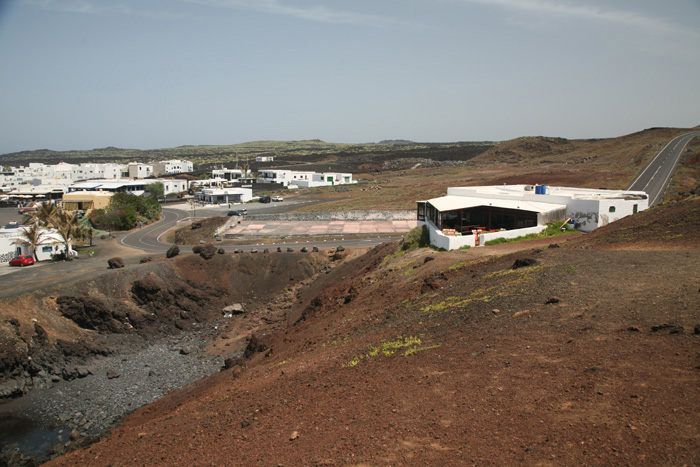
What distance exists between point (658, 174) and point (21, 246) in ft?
238

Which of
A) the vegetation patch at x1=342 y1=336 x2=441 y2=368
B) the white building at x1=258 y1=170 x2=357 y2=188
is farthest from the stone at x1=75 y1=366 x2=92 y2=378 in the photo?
the white building at x1=258 y1=170 x2=357 y2=188

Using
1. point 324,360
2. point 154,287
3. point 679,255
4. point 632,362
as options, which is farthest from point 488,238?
point 154,287

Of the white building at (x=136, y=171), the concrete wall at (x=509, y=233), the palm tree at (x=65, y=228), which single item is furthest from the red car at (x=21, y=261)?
the white building at (x=136, y=171)

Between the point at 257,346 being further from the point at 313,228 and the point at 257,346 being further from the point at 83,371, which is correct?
the point at 313,228

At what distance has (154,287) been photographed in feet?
103

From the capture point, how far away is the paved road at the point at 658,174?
5112 cm

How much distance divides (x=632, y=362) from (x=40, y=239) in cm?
4560

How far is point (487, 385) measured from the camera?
10.5 m

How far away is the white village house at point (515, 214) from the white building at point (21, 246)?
32.4m

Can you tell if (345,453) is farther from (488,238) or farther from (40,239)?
(40,239)

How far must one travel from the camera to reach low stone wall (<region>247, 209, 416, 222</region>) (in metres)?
59.1

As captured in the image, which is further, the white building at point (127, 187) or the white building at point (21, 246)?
the white building at point (127, 187)

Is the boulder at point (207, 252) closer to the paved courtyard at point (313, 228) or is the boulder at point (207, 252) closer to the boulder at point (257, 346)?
the paved courtyard at point (313, 228)

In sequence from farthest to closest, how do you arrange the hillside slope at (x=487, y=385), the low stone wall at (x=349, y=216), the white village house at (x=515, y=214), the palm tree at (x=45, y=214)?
the low stone wall at (x=349, y=216)
the palm tree at (x=45, y=214)
the white village house at (x=515, y=214)
the hillside slope at (x=487, y=385)
